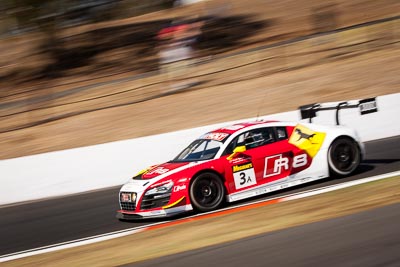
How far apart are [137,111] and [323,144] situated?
32.8 ft

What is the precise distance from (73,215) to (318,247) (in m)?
5.95

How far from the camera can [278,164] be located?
10.2 meters

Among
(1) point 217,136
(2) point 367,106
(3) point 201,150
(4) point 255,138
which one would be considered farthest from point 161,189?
(2) point 367,106

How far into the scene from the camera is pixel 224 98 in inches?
792

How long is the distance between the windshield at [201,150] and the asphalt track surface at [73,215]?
110 centimetres

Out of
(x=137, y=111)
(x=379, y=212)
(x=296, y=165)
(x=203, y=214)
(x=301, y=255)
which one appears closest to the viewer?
(x=301, y=255)

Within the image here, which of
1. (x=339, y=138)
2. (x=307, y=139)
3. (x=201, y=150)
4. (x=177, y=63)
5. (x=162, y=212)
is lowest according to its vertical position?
(x=162, y=212)

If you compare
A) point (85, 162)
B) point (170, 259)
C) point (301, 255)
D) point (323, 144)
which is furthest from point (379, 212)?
point (85, 162)

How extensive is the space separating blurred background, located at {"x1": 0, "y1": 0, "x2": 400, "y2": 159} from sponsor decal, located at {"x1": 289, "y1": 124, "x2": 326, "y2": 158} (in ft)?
26.1

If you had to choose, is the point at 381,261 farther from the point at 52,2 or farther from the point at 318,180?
the point at 52,2

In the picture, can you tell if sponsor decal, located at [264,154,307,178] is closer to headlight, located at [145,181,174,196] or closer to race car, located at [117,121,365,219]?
race car, located at [117,121,365,219]

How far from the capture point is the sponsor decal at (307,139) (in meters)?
10.4

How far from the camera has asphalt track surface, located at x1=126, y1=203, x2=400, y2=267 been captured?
5.76 m

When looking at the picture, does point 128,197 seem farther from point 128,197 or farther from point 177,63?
point 177,63
